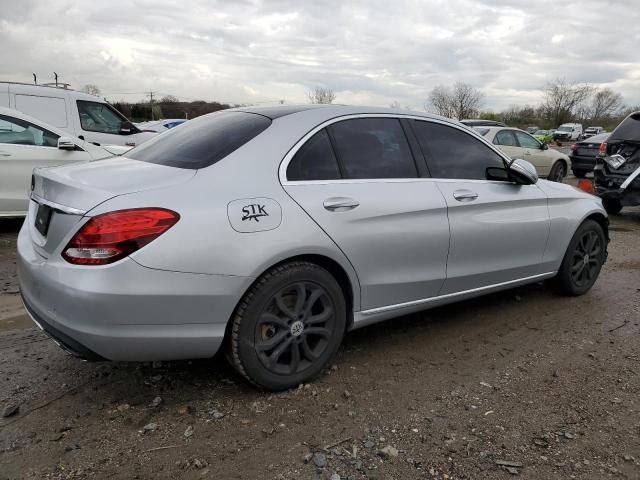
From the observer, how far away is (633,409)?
9.83 feet

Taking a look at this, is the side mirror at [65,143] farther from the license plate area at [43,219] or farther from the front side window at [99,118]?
the license plate area at [43,219]

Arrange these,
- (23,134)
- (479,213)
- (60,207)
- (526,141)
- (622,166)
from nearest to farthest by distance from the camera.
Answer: (60,207), (479,213), (23,134), (622,166), (526,141)

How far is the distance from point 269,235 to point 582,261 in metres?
3.31

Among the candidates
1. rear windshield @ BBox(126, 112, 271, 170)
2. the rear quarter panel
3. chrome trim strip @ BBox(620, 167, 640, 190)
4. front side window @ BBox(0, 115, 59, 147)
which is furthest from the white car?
chrome trim strip @ BBox(620, 167, 640, 190)

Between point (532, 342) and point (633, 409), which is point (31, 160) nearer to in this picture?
point (532, 342)

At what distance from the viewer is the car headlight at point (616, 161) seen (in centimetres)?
848

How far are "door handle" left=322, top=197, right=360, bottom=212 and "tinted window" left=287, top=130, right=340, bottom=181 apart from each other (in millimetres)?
147

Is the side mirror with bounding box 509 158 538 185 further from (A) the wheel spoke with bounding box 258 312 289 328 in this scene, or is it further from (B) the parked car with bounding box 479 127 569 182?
(B) the parked car with bounding box 479 127 569 182

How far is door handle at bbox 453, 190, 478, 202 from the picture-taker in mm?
3682

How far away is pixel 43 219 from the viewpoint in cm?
280

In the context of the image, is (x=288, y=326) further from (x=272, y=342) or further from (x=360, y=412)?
(x=360, y=412)

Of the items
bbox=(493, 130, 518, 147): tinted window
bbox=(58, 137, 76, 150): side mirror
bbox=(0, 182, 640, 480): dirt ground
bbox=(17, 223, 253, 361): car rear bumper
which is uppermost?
bbox=(493, 130, 518, 147): tinted window

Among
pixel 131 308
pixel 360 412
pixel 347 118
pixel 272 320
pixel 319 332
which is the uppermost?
pixel 347 118

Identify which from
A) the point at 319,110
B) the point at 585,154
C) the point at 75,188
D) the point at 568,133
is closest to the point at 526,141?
the point at 585,154
